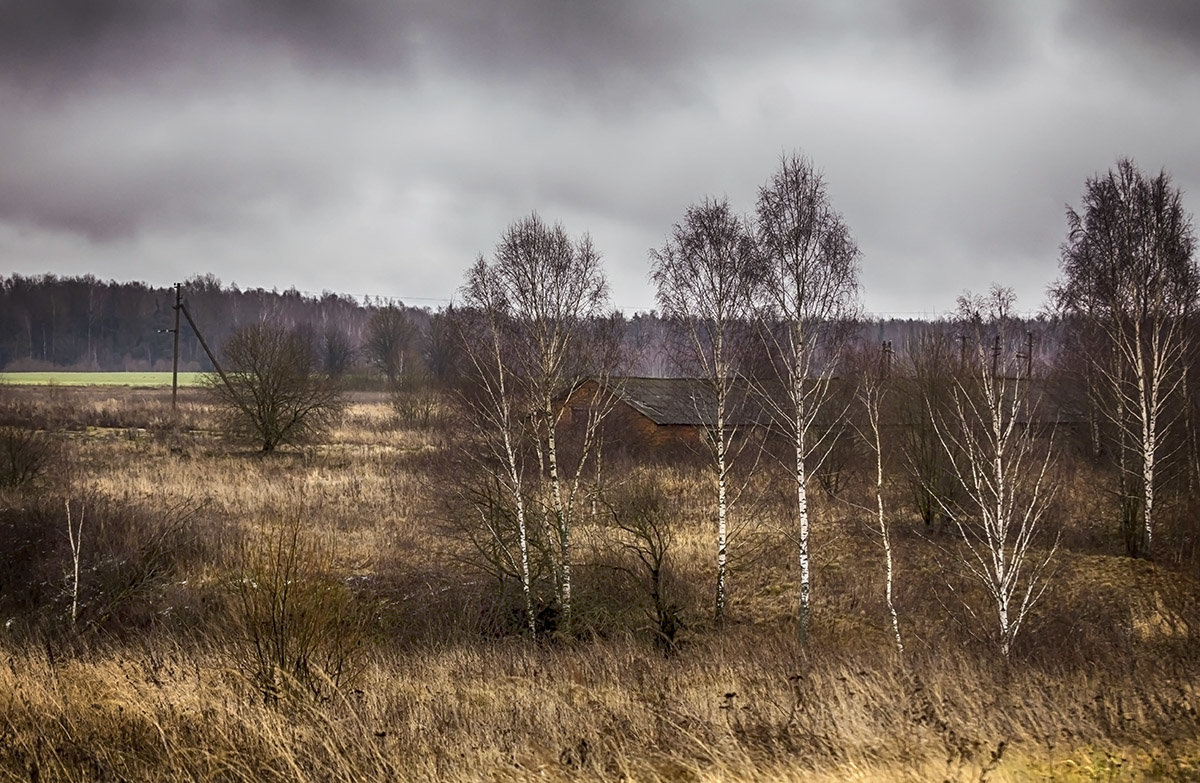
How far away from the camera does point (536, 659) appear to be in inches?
427

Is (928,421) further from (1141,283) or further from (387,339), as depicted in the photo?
(387,339)

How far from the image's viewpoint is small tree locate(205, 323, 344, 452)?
30.0 metres

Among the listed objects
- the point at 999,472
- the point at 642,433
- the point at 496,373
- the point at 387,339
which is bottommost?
the point at 642,433

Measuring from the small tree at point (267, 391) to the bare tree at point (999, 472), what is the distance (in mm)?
23081

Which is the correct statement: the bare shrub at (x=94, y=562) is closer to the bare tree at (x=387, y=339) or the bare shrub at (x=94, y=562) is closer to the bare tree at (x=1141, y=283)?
the bare tree at (x=1141, y=283)

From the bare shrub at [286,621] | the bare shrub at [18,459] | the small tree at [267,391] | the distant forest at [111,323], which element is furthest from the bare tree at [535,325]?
the distant forest at [111,323]

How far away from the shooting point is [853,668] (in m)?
8.82

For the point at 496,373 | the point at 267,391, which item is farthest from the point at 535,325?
the point at 267,391

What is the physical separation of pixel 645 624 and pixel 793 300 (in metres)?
5.99

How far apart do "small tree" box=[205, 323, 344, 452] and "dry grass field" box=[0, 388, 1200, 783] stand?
8028mm

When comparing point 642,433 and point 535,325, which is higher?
point 535,325

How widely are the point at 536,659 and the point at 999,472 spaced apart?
6414 mm

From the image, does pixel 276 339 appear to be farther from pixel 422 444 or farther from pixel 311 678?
pixel 311 678

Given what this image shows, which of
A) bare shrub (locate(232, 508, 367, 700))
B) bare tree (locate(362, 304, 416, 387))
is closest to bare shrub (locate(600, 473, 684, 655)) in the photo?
bare shrub (locate(232, 508, 367, 700))
